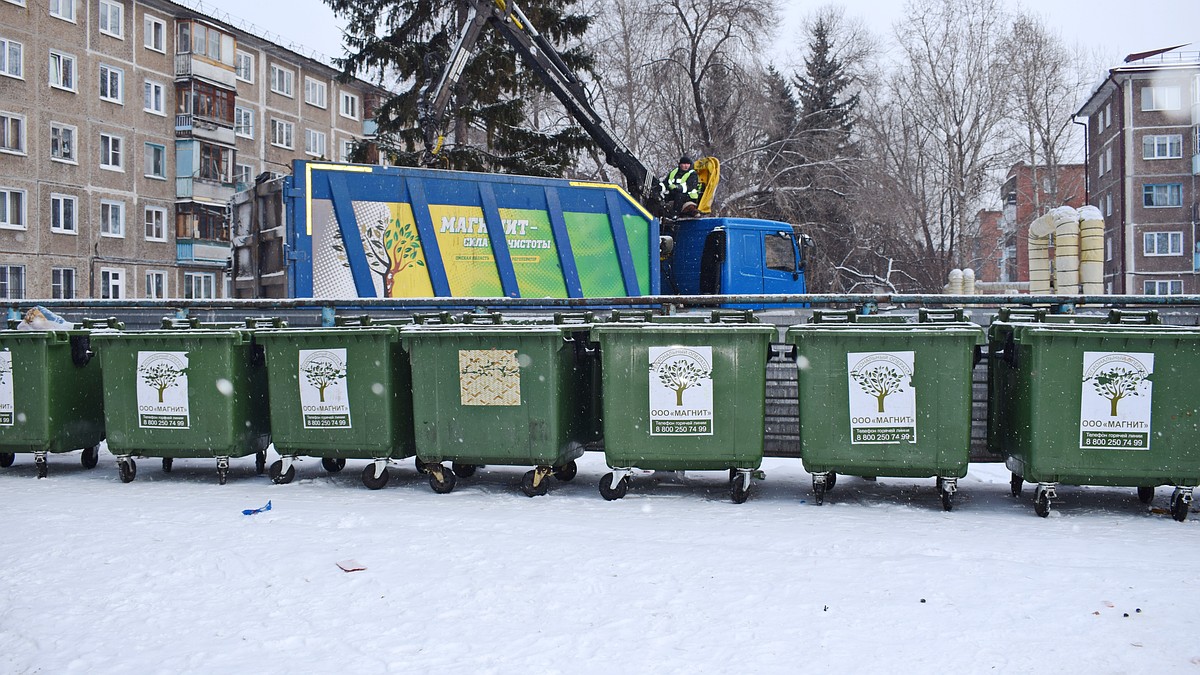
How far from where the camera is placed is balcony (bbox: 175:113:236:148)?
133 feet

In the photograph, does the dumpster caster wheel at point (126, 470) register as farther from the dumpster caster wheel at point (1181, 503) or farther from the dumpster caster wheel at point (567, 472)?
the dumpster caster wheel at point (1181, 503)

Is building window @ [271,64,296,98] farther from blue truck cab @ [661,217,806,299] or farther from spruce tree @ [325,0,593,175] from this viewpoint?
blue truck cab @ [661,217,806,299]

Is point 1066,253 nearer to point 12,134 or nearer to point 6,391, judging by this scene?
point 6,391

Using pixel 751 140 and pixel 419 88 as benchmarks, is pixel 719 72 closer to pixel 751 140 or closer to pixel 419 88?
pixel 751 140

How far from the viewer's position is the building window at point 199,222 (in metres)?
40.5

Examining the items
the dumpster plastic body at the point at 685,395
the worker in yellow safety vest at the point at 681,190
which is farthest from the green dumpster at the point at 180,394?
the worker in yellow safety vest at the point at 681,190

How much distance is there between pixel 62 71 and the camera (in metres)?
35.7

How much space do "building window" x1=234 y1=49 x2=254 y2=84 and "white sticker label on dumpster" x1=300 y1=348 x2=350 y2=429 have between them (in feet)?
136

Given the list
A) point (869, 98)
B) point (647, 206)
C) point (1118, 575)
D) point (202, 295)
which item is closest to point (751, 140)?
point (869, 98)

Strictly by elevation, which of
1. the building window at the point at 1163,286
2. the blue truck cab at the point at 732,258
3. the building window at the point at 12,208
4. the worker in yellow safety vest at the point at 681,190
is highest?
the building window at the point at 12,208

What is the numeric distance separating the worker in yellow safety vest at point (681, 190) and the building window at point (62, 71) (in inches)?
1144

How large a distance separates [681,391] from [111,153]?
37042 mm

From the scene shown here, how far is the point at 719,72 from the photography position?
31.7 meters

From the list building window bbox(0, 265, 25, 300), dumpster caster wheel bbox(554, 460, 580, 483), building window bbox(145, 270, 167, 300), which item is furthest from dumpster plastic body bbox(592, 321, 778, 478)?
building window bbox(145, 270, 167, 300)
